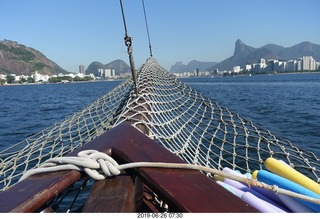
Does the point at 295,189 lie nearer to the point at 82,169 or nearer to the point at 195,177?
the point at 195,177

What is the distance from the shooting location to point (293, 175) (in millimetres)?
1251

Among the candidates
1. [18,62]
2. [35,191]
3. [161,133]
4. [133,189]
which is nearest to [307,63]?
[18,62]

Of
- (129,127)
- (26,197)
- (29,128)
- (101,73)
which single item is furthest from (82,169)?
(101,73)

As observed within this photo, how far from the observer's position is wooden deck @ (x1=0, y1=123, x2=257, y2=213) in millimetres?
717

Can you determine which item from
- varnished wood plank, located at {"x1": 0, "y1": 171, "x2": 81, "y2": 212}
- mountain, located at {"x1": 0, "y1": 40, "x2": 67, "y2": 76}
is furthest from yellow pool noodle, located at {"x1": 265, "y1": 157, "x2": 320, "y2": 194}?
mountain, located at {"x1": 0, "y1": 40, "x2": 67, "y2": 76}

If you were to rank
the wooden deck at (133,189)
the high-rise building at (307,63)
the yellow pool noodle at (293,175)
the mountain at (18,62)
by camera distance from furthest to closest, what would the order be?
1. the mountain at (18,62)
2. the high-rise building at (307,63)
3. the yellow pool noodle at (293,175)
4. the wooden deck at (133,189)

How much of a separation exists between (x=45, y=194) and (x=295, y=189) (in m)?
0.83

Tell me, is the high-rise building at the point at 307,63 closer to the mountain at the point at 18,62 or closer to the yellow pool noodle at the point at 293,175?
the mountain at the point at 18,62

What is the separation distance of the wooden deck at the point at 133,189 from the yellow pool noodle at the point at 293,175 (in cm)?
57

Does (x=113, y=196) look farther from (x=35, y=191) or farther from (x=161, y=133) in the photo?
(x=161, y=133)

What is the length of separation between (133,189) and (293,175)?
76cm

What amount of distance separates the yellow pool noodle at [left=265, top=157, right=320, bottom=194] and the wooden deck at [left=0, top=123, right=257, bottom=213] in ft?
1.87

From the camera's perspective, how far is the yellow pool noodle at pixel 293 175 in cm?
117

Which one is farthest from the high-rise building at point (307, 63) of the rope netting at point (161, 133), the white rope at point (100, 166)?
the white rope at point (100, 166)
